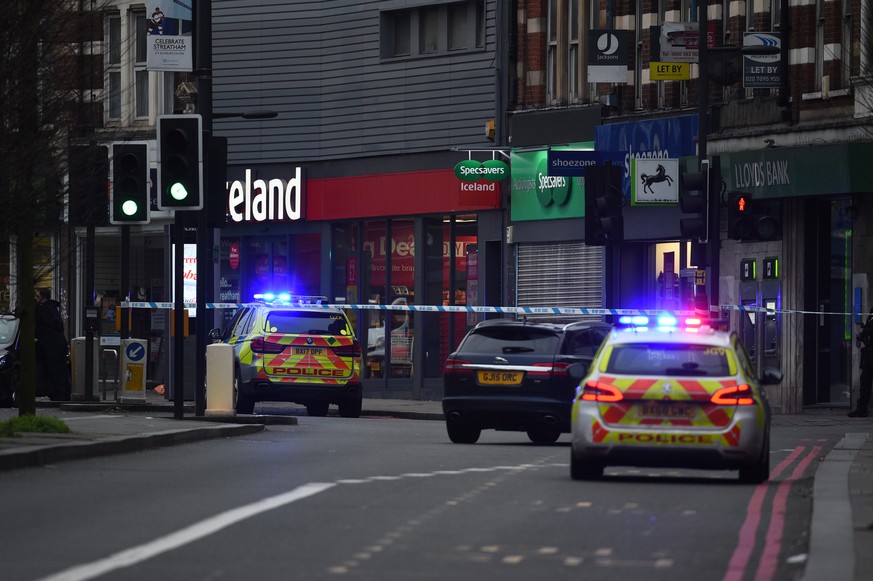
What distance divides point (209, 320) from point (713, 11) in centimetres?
1296

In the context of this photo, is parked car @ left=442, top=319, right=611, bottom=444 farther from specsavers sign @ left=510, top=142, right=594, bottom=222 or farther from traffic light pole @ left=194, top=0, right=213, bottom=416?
specsavers sign @ left=510, top=142, right=594, bottom=222

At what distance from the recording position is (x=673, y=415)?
16281 millimetres

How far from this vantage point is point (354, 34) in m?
42.1

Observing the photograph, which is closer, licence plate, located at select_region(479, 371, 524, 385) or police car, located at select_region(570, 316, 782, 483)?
police car, located at select_region(570, 316, 782, 483)

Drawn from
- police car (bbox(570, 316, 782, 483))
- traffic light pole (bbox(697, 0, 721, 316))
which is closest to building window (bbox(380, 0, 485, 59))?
traffic light pole (bbox(697, 0, 721, 316))

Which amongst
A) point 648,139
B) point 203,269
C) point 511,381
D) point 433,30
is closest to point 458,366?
point 511,381

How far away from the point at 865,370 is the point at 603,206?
5.74m

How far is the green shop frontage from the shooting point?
107 feet

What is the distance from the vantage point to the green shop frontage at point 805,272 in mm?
32469

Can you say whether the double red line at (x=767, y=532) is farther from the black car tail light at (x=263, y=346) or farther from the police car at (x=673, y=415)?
the black car tail light at (x=263, y=346)

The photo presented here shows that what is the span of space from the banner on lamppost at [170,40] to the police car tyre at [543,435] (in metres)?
6.19

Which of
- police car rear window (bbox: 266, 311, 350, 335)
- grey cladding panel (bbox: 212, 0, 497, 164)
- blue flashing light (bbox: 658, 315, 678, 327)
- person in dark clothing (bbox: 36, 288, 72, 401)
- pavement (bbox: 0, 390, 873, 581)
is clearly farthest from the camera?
grey cladding panel (bbox: 212, 0, 497, 164)

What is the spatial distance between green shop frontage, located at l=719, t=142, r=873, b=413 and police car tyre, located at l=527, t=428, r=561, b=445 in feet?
28.6

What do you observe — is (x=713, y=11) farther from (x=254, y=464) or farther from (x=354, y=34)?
(x=254, y=464)
